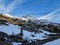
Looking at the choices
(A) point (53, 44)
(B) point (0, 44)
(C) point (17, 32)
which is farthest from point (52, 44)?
(C) point (17, 32)

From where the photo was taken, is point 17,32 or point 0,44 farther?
point 17,32

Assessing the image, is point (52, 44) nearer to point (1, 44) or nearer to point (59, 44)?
point (59, 44)

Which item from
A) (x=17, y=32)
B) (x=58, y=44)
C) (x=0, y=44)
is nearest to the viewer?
(x=58, y=44)

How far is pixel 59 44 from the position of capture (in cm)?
1806

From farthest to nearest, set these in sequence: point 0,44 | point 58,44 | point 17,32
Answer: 1. point 17,32
2. point 0,44
3. point 58,44

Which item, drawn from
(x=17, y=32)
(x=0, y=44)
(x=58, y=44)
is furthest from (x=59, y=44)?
(x=17, y=32)

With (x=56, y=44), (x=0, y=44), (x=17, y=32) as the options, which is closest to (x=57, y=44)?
(x=56, y=44)

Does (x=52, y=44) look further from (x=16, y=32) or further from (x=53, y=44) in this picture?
(x=16, y=32)

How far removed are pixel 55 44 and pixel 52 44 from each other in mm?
309

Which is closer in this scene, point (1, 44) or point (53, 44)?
point (53, 44)

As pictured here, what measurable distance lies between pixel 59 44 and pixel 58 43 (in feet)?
1.20

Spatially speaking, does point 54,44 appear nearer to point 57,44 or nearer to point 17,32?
point 57,44

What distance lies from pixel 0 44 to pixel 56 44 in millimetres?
8444

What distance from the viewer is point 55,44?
59.4 feet
